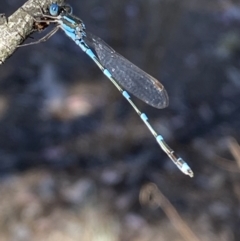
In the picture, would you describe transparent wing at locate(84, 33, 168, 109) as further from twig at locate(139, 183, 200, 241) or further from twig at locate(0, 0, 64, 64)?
twig at locate(0, 0, 64, 64)

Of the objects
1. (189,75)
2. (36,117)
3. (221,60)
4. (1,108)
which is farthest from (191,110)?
(1,108)

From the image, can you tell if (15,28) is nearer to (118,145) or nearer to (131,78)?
(131,78)

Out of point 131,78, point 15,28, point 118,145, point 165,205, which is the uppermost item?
point 15,28

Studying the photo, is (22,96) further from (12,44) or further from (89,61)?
(12,44)

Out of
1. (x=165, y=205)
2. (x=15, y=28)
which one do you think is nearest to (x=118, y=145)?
(x=165, y=205)

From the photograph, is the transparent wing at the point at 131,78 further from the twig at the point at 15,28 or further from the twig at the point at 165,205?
the twig at the point at 15,28

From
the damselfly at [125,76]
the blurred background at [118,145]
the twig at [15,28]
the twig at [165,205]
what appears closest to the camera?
the twig at [15,28]

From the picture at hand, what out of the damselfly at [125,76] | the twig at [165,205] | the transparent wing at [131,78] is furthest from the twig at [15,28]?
the twig at [165,205]

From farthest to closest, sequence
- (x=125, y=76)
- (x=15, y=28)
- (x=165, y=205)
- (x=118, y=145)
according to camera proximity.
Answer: (x=118, y=145) < (x=165, y=205) < (x=125, y=76) < (x=15, y=28)
